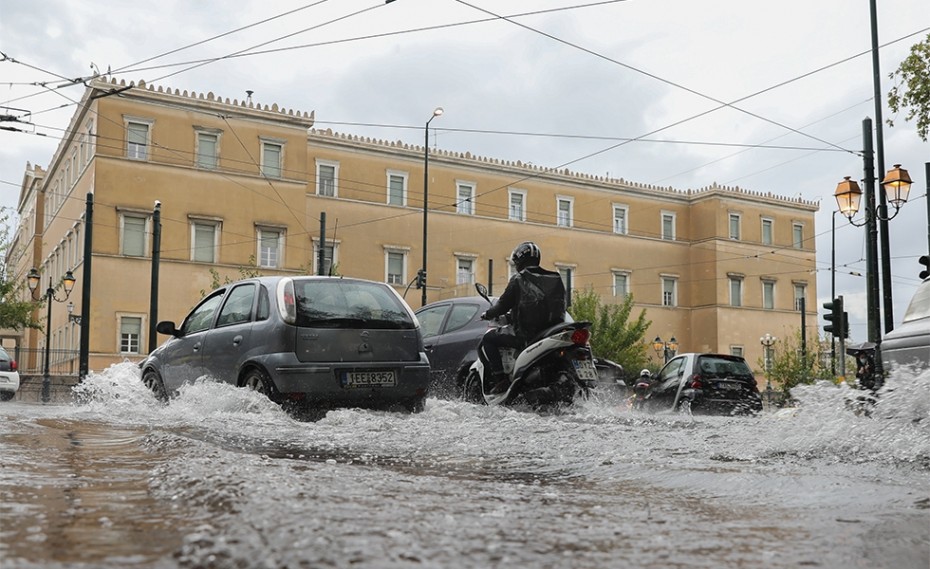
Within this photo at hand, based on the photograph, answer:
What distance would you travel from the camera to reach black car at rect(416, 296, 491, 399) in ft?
34.1

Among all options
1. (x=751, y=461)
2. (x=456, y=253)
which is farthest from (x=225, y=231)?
(x=751, y=461)

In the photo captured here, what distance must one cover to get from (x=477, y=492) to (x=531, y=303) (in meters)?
5.17

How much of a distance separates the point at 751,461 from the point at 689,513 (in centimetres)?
189

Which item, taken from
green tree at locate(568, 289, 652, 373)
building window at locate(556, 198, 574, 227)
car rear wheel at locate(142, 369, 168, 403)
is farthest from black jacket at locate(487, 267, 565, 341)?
building window at locate(556, 198, 574, 227)

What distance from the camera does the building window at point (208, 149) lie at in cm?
4184

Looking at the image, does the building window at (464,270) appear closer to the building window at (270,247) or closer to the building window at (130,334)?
the building window at (270,247)

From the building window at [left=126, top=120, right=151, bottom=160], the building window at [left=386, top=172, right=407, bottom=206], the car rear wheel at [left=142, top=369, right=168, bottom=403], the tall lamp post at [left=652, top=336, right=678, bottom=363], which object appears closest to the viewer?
the car rear wheel at [left=142, top=369, right=168, bottom=403]

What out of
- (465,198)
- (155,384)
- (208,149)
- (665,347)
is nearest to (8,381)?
(155,384)

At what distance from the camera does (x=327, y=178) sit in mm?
47281

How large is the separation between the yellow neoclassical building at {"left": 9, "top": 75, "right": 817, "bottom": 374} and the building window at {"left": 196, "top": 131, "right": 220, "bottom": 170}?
56mm

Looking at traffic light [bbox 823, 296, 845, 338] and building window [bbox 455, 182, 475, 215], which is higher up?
building window [bbox 455, 182, 475, 215]

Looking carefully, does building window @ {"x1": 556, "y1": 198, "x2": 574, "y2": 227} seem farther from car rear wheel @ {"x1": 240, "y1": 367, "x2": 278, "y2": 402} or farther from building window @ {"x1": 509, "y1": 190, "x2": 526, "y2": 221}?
car rear wheel @ {"x1": 240, "y1": 367, "x2": 278, "y2": 402}

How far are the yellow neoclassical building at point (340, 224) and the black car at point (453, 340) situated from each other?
56.1 ft

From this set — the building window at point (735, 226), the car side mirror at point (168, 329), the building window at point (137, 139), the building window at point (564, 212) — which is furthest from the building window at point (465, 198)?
the car side mirror at point (168, 329)
